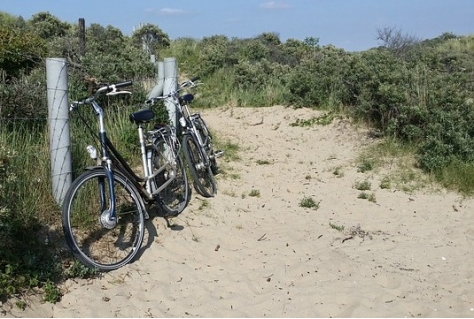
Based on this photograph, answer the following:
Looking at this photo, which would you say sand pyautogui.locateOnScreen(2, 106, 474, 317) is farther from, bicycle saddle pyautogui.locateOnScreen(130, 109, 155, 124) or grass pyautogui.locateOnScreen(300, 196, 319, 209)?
bicycle saddle pyautogui.locateOnScreen(130, 109, 155, 124)

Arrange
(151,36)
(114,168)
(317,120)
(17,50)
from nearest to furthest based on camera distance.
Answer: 1. (114,168)
2. (17,50)
3. (317,120)
4. (151,36)

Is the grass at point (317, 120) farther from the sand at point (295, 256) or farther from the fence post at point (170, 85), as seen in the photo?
the fence post at point (170, 85)

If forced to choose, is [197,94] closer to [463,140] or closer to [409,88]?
[409,88]

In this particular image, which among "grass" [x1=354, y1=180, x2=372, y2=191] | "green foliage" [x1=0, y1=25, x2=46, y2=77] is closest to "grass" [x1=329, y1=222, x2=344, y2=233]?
"grass" [x1=354, y1=180, x2=372, y2=191]

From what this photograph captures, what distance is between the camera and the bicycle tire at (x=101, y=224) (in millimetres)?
4734

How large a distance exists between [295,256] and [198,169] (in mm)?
1946

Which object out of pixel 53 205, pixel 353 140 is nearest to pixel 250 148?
pixel 353 140

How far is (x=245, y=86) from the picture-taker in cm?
1361

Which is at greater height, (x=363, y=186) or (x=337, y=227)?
(x=363, y=186)

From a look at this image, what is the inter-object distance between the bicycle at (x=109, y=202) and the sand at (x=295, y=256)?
0.22 meters

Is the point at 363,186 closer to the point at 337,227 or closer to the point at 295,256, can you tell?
the point at 337,227

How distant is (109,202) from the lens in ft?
15.7

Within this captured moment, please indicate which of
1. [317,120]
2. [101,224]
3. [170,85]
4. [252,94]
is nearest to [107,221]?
[101,224]

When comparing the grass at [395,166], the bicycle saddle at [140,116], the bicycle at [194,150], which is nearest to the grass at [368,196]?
the grass at [395,166]
